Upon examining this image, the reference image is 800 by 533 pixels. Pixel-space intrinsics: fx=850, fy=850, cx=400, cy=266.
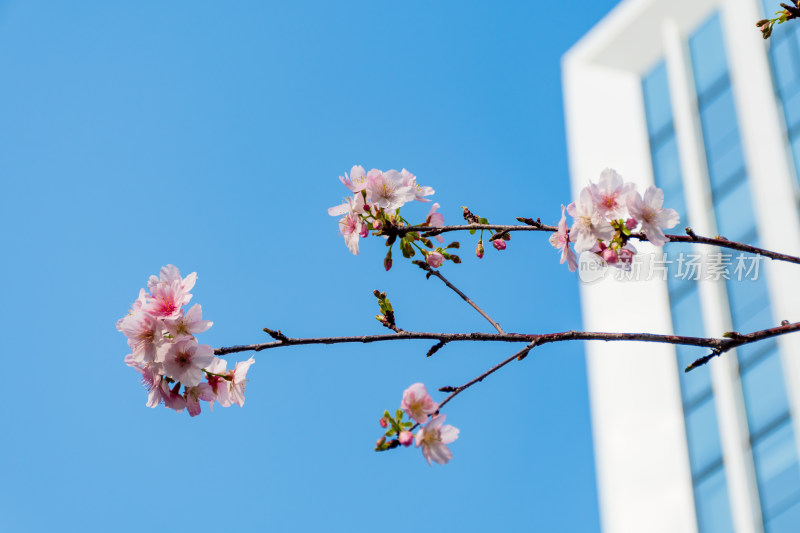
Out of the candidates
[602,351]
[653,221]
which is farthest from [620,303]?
[653,221]

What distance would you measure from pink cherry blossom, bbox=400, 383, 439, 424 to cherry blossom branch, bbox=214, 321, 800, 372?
14cm

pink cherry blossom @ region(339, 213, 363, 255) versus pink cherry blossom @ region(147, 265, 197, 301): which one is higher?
pink cherry blossom @ region(339, 213, 363, 255)

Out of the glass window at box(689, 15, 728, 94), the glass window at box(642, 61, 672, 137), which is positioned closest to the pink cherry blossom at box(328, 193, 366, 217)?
the glass window at box(689, 15, 728, 94)

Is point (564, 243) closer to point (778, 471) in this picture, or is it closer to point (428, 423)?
point (428, 423)

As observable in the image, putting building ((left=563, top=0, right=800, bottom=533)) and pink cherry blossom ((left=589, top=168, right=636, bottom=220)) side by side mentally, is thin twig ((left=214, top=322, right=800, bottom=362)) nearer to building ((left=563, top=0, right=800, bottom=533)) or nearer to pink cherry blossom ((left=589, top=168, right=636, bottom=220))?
pink cherry blossom ((left=589, top=168, right=636, bottom=220))

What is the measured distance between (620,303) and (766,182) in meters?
3.76

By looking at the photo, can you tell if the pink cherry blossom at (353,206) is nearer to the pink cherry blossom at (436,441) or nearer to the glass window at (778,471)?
the pink cherry blossom at (436,441)

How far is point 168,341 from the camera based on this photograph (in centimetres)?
210

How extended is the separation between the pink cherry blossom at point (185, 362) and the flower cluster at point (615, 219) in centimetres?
97

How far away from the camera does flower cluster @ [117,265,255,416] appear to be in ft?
6.87

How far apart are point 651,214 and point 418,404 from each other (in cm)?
75

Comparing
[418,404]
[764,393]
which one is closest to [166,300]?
[418,404]

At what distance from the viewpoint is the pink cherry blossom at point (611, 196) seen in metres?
2.13

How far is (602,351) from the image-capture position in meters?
16.9
